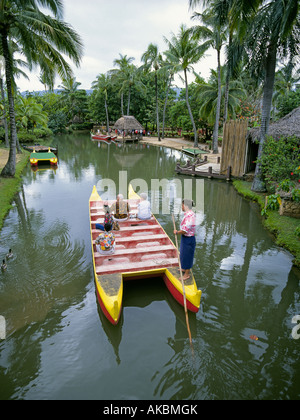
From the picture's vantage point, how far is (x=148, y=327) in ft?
17.8

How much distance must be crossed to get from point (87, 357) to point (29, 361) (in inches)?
38.4

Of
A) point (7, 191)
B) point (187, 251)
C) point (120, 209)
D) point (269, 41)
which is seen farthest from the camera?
point (7, 191)

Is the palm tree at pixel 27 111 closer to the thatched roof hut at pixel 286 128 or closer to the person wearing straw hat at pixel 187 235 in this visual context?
the thatched roof hut at pixel 286 128

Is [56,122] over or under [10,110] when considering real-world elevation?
over

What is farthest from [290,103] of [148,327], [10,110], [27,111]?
[27,111]

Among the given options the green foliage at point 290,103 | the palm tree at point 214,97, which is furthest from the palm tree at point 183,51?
the green foliage at point 290,103

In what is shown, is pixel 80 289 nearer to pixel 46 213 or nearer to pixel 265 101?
pixel 46 213

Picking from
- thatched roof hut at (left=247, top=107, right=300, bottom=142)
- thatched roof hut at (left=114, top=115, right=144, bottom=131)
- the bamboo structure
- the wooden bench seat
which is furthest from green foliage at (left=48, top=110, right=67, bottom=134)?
the wooden bench seat

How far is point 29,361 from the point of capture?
4602 millimetres

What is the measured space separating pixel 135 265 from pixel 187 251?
134 cm

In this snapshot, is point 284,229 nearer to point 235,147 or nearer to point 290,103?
point 235,147

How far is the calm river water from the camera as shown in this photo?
421 cm

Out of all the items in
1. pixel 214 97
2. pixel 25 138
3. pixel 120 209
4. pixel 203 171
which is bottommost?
pixel 120 209

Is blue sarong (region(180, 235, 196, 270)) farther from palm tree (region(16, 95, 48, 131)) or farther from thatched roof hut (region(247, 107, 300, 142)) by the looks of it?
palm tree (region(16, 95, 48, 131))
